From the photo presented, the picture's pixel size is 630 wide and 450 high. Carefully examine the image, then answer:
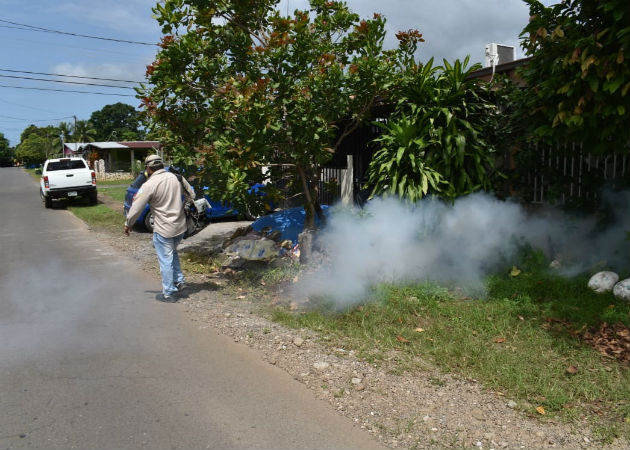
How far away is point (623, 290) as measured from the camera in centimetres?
528

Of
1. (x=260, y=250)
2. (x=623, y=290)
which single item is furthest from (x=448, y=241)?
(x=260, y=250)

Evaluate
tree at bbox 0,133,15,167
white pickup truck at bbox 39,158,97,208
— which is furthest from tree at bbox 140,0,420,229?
tree at bbox 0,133,15,167

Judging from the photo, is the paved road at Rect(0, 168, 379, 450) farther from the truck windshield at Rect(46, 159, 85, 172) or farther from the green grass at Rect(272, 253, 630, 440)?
the truck windshield at Rect(46, 159, 85, 172)

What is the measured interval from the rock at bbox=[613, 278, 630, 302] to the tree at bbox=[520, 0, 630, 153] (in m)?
1.37

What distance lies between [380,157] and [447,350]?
338 centimetres

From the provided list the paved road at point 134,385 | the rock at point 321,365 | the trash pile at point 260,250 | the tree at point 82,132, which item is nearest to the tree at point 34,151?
the tree at point 82,132

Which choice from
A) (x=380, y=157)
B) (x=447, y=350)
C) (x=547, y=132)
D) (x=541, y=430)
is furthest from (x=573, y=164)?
(x=541, y=430)

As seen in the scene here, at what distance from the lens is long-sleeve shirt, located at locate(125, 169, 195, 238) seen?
6.52m

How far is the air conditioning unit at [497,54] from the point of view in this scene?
875 cm

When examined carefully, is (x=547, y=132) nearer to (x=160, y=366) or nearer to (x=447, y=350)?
(x=447, y=350)

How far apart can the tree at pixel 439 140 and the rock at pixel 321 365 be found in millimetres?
2905

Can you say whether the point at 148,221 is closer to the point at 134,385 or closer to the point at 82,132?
the point at 134,385

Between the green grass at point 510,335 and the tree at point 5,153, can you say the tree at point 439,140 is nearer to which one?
the green grass at point 510,335

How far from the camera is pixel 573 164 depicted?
6.98 metres
